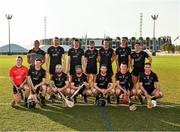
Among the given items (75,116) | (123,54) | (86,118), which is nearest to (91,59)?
(123,54)

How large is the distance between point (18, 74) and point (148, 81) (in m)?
3.25

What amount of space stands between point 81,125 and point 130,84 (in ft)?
8.96

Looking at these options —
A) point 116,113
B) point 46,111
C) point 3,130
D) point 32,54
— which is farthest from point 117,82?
point 3,130

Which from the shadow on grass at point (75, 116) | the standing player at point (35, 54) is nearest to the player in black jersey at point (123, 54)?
the shadow on grass at point (75, 116)

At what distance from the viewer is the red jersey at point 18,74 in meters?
9.24

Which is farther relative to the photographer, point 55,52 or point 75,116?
point 55,52

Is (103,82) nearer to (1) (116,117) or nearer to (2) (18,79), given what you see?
(1) (116,117)

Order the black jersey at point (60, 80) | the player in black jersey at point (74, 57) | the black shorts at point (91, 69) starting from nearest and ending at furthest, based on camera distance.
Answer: the black jersey at point (60, 80), the player in black jersey at point (74, 57), the black shorts at point (91, 69)

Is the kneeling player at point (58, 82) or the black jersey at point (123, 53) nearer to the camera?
the kneeling player at point (58, 82)

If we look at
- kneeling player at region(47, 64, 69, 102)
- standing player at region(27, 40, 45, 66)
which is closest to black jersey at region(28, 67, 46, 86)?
kneeling player at region(47, 64, 69, 102)

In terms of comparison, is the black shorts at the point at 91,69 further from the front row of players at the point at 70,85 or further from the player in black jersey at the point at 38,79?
the player in black jersey at the point at 38,79

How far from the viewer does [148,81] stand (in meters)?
9.16

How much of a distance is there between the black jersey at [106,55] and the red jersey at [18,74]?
230 cm

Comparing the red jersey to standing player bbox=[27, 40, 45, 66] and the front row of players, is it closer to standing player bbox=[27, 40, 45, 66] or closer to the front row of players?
the front row of players
